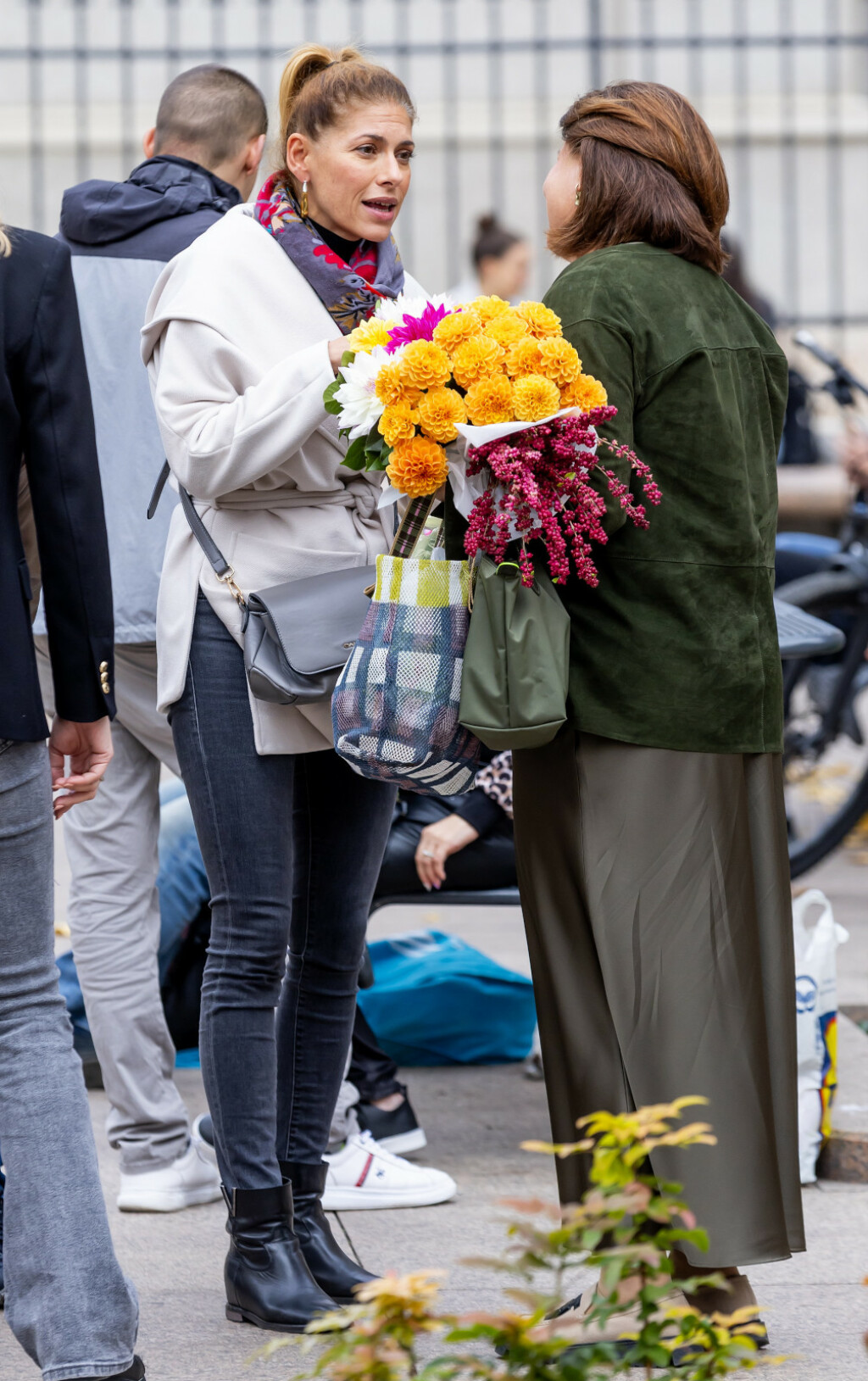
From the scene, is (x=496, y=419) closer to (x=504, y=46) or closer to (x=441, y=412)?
(x=441, y=412)

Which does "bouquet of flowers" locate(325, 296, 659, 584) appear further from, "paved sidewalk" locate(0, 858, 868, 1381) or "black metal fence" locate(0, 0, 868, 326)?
"black metal fence" locate(0, 0, 868, 326)

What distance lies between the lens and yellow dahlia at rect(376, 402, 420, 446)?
2.39m

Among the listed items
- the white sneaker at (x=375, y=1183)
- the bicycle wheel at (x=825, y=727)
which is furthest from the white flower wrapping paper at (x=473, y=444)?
the bicycle wheel at (x=825, y=727)

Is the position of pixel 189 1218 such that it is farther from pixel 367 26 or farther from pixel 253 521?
pixel 367 26

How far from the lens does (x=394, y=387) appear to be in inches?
94.2

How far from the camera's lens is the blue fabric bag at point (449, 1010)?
4.22 metres

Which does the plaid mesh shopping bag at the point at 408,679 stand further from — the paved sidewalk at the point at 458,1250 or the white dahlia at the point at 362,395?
the paved sidewalk at the point at 458,1250

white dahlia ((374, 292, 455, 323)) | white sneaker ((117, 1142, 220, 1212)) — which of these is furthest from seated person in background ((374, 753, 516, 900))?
white dahlia ((374, 292, 455, 323))

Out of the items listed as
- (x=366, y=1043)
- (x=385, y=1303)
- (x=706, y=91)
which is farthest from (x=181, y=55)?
(x=385, y=1303)

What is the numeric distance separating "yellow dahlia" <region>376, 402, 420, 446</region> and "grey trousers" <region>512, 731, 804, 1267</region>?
53 centimetres

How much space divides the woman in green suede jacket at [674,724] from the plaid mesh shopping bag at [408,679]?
189mm

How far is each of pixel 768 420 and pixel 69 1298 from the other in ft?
5.31

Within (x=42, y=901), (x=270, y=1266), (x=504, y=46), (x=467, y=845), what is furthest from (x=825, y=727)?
(x=504, y=46)

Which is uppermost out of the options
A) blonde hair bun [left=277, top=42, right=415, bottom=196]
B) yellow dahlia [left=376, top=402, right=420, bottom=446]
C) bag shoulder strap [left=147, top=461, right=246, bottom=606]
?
blonde hair bun [left=277, top=42, right=415, bottom=196]
